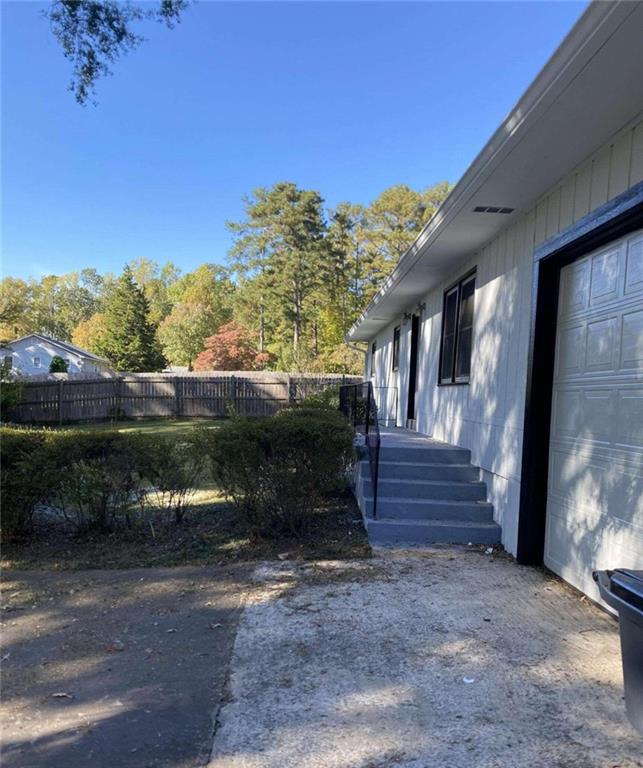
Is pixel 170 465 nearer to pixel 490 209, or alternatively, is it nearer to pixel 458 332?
pixel 490 209

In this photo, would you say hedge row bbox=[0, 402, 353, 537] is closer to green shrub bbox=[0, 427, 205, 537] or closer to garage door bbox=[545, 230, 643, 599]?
green shrub bbox=[0, 427, 205, 537]

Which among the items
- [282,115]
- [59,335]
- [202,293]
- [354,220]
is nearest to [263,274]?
[354,220]

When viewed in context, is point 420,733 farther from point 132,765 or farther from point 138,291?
point 138,291

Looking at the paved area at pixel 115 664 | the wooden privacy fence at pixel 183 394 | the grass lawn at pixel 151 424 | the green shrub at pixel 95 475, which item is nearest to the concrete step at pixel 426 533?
the paved area at pixel 115 664

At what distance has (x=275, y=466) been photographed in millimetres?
5004

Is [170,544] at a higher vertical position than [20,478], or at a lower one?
lower

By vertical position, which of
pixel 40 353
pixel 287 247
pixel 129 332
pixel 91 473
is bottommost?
pixel 91 473

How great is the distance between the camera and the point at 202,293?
175ft

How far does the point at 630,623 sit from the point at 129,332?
129 ft

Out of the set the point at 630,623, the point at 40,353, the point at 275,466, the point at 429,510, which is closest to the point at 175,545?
the point at 275,466

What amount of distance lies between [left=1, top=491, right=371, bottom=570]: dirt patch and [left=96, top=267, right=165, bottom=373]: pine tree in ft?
112

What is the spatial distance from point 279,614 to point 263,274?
35.1m

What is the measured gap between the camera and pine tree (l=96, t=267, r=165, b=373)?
3756cm

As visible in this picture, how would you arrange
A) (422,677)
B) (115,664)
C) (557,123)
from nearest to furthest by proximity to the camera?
(422,677)
(115,664)
(557,123)
